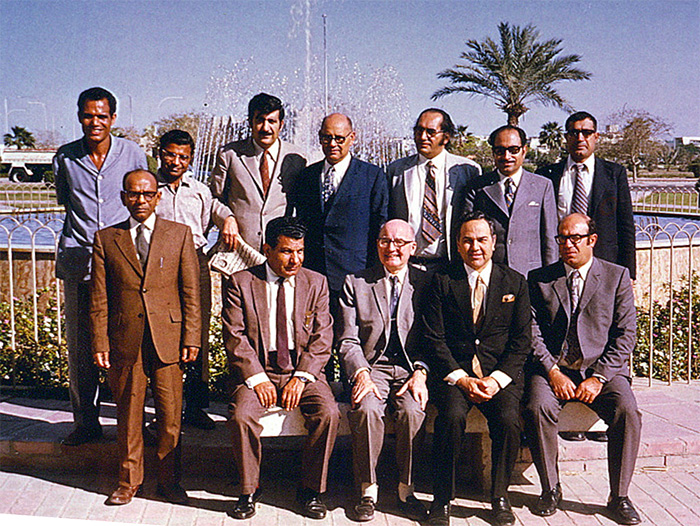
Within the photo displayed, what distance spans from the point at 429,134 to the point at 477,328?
4.24 feet

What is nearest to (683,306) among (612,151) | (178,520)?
(178,520)

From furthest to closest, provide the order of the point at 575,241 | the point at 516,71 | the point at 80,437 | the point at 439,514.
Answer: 1. the point at 516,71
2. the point at 80,437
3. the point at 575,241
4. the point at 439,514

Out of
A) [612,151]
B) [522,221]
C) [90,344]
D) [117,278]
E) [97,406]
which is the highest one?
[612,151]

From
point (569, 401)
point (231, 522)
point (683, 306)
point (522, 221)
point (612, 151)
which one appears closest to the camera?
point (231, 522)

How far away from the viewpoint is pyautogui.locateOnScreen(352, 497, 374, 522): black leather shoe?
4191 mm

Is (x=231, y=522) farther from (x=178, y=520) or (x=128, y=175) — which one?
(x=128, y=175)

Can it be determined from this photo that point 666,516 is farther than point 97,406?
No

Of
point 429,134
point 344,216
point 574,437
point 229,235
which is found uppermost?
point 429,134

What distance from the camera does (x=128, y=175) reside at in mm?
4273

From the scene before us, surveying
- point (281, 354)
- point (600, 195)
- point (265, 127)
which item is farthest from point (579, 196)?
point (281, 354)

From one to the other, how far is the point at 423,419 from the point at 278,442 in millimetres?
1121

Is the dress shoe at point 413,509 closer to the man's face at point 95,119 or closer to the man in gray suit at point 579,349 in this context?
the man in gray suit at point 579,349

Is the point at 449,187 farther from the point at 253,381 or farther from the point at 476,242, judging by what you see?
the point at 253,381

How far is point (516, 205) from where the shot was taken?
4.77 metres
